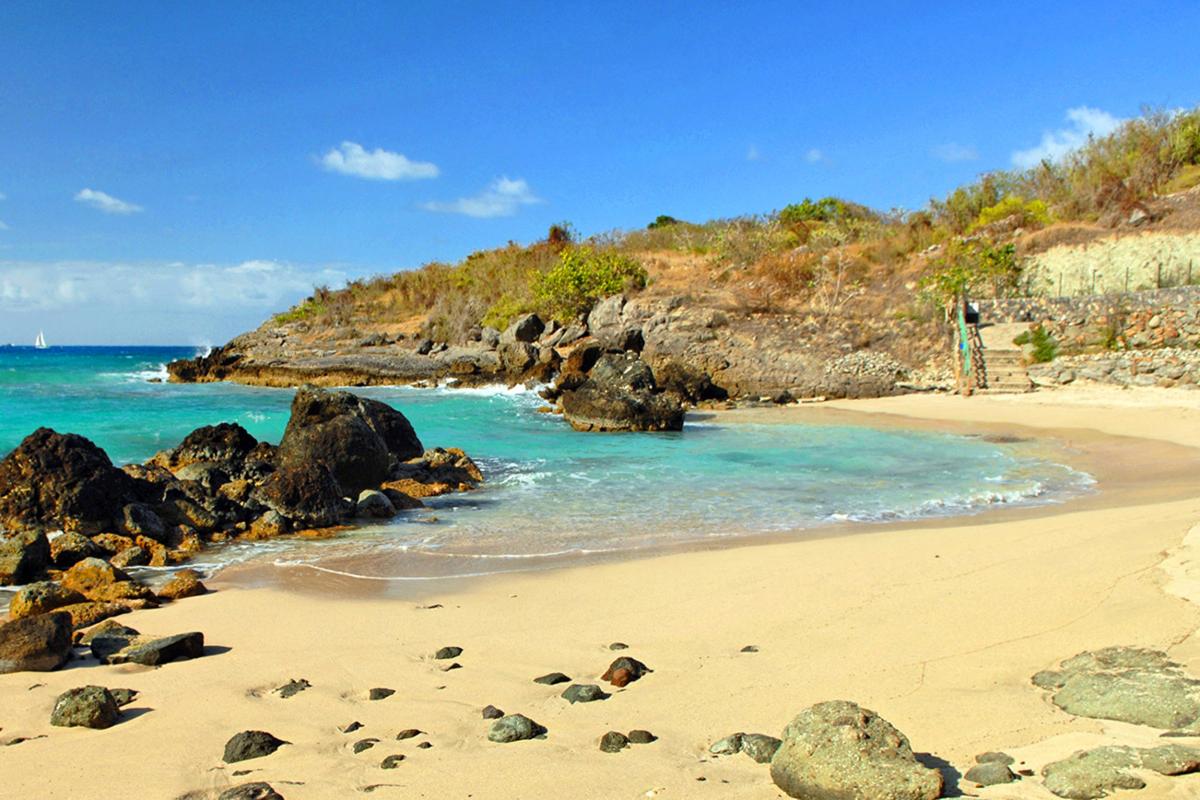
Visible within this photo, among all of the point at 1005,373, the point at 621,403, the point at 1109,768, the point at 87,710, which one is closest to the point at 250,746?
the point at 87,710

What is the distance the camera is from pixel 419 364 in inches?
1385

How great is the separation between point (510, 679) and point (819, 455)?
10.8 meters

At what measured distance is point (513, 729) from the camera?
12.0 ft

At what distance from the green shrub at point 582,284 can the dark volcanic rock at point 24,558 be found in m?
27.8

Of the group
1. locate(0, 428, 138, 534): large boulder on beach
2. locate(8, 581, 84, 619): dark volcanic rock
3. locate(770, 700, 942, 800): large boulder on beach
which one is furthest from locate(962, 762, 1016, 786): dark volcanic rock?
locate(0, 428, 138, 534): large boulder on beach

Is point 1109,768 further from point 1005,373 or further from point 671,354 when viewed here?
point 671,354

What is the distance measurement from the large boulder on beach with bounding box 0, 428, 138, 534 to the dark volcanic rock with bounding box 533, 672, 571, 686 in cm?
636

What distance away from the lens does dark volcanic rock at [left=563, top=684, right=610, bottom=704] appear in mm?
4090

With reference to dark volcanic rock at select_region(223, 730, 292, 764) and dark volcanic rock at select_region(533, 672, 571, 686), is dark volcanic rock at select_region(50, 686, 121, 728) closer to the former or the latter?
dark volcanic rock at select_region(223, 730, 292, 764)

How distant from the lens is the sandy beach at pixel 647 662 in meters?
3.32

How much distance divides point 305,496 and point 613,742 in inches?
268

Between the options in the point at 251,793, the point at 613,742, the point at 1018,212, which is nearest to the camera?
the point at 251,793

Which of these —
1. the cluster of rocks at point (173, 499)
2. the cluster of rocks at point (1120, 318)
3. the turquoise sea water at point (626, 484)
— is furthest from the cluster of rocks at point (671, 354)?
the cluster of rocks at point (173, 499)

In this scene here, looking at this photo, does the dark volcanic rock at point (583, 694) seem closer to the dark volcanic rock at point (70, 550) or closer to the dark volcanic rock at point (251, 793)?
the dark volcanic rock at point (251, 793)
